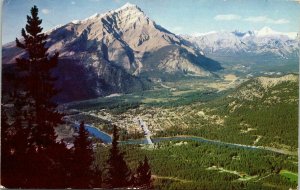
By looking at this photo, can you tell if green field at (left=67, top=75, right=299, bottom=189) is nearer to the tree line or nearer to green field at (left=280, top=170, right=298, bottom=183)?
green field at (left=280, top=170, right=298, bottom=183)

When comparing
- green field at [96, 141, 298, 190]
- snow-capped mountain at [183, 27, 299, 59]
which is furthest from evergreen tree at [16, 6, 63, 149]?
snow-capped mountain at [183, 27, 299, 59]

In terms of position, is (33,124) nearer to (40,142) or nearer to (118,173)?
(40,142)

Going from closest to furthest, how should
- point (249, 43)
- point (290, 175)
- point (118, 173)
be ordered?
1. point (290, 175)
2. point (118, 173)
3. point (249, 43)

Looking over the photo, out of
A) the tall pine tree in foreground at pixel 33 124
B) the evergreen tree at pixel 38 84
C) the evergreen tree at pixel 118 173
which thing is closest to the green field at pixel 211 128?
the evergreen tree at pixel 118 173

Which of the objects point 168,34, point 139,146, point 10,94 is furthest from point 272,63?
point 10,94

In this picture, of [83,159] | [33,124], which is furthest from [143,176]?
[33,124]

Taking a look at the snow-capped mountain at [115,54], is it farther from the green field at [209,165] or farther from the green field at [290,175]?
the green field at [290,175]

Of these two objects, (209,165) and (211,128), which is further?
(211,128)


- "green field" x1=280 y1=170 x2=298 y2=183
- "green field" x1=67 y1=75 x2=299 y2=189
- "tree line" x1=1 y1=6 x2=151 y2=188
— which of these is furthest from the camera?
"tree line" x1=1 y1=6 x2=151 y2=188
